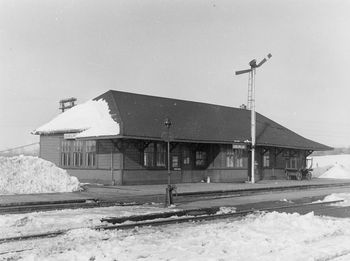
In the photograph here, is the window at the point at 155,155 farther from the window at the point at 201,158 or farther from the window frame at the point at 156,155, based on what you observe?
the window at the point at 201,158

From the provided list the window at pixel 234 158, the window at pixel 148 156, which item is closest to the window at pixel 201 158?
the window at pixel 234 158

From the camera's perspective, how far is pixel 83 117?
28.9 meters

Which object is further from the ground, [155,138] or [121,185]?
[155,138]

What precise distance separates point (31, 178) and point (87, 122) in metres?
7.80

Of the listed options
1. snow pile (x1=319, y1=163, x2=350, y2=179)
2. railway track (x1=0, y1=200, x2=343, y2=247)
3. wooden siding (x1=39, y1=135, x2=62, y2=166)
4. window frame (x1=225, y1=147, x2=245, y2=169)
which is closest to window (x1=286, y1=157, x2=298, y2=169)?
window frame (x1=225, y1=147, x2=245, y2=169)

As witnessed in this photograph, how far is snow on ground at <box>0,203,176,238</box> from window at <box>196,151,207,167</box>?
15.8m

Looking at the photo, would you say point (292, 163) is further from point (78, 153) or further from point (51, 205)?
point (51, 205)

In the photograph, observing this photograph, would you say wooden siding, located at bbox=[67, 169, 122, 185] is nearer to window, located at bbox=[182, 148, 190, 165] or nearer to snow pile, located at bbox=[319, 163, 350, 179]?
window, located at bbox=[182, 148, 190, 165]

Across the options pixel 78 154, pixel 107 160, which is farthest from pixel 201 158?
pixel 78 154

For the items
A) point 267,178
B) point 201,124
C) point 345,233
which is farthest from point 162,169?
point 345,233

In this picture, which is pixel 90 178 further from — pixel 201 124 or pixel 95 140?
pixel 201 124

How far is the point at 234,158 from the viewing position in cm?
3133

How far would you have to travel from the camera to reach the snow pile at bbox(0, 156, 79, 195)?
19812mm

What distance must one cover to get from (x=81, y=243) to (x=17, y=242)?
126 cm
